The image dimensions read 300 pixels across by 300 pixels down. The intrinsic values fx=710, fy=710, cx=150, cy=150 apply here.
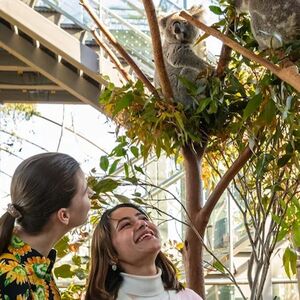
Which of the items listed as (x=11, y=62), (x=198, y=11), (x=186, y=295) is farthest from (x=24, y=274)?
(x=11, y=62)

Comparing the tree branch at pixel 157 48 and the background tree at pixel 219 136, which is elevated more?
the tree branch at pixel 157 48

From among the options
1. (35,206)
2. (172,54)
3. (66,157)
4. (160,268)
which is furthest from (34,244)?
(172,54)

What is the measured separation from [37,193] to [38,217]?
4 cm

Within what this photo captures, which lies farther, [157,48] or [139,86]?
[139,86]

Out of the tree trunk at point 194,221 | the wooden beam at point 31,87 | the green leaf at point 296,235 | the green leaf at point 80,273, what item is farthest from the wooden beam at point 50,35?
the green leaf at point 296,235

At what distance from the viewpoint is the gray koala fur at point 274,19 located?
1623mm

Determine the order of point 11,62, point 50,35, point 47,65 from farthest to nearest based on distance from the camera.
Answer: point 11,62 → point 47,65 → point 50,35

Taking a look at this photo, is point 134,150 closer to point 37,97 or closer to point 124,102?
point 124,102

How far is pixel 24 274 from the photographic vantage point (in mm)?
1198

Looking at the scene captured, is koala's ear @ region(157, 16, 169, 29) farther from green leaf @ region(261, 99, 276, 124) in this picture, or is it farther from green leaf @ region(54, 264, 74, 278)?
green leaf @ region(261, 99, 276, 124)

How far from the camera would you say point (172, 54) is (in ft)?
11.7

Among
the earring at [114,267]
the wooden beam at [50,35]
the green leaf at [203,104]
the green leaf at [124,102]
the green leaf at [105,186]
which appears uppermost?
the wooden beam at [50,35]

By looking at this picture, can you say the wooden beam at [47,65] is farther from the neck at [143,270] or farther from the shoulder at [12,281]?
the shoulder at [12,281]

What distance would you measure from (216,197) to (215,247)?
143 inches
